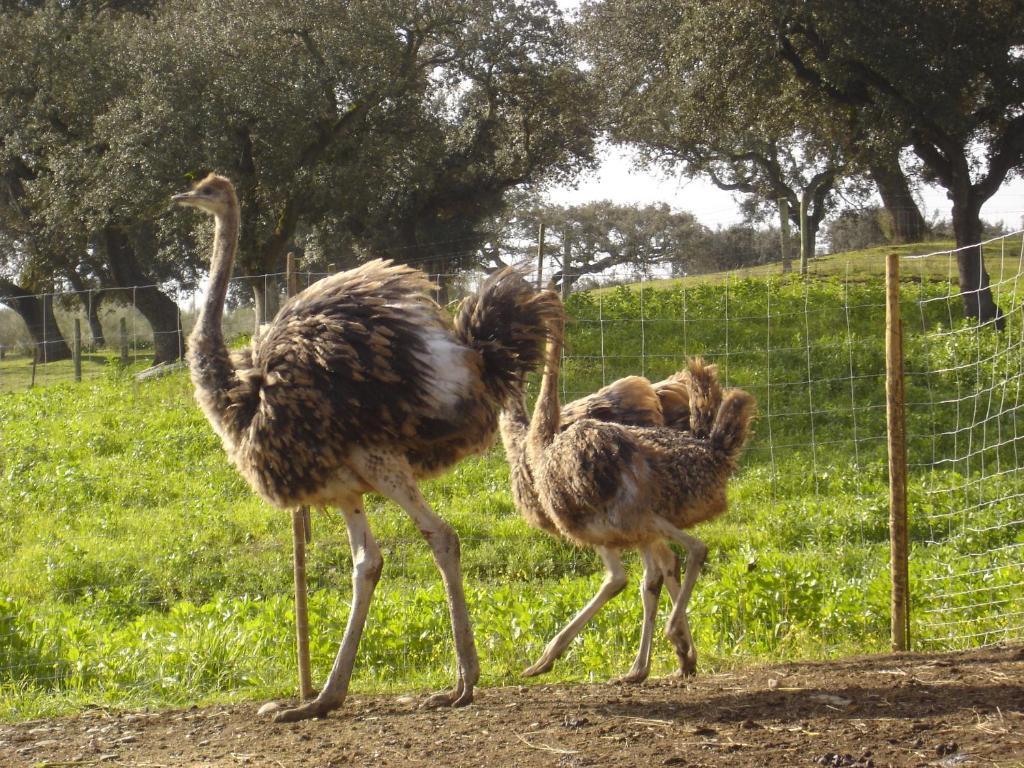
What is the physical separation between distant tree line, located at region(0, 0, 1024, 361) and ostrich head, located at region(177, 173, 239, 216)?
7980 millimetres

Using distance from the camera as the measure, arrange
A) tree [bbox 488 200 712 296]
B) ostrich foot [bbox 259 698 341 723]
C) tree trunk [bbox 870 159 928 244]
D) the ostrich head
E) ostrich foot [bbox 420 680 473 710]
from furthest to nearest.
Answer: tree [bbox 488 200 712 296] < tree trunk [bbox 870 159 928 244] < the ostrich head < ostrich foot [bbox 420 680 473 710] < ostrich foot [bbox 259 698 341 723]

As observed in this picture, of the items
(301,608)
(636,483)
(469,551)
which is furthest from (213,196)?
(469,551)

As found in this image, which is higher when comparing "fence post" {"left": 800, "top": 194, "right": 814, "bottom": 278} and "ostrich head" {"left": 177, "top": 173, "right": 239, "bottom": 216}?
"fence post" {"left": 800, "top": 194, "right": 814, "bottom": 278}

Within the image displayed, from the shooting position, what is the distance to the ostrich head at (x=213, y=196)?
5.52m

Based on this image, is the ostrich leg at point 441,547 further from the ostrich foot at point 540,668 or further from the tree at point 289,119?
the tree at point 289,119

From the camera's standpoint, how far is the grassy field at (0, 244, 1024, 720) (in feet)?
20.0

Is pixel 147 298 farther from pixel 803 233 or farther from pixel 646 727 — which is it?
pixel 646 727

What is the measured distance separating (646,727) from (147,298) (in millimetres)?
18586

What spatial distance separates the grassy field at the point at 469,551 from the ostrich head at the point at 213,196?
2.29 meters

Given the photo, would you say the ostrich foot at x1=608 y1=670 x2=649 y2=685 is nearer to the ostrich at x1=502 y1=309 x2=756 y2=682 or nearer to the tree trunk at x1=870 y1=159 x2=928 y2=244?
the ostrich at x1=502 y1=309 x2=756 y2=682

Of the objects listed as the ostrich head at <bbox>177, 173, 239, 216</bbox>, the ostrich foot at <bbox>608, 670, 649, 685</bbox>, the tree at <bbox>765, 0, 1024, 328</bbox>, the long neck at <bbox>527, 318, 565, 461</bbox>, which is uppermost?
the tree at <bbox>765, 0, 1024, 328</bbox>

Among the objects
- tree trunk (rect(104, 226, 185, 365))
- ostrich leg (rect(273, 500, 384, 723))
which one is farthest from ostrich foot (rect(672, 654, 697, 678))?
tree trunk (rect(104, 226, 185, 365))

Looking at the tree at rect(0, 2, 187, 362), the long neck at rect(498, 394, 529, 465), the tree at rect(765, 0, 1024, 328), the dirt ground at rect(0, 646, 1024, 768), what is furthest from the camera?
the tree at rect(0, 2, 187, 362)

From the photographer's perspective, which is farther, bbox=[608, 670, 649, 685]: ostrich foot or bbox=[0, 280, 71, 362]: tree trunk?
bbox=[0, 280, 71, 362]: tree trunk
